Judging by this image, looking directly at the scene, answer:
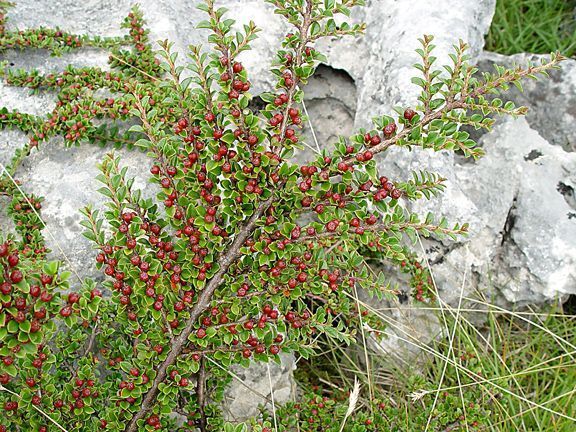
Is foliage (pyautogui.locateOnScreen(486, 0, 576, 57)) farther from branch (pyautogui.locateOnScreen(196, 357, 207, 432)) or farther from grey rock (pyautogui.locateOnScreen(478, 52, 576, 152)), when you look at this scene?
branch (pyautogui.locateOnScreen(196, 357, 207, 432))

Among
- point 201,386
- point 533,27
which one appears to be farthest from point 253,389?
point 533,27

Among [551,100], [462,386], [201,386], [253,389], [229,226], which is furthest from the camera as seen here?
[551,100]

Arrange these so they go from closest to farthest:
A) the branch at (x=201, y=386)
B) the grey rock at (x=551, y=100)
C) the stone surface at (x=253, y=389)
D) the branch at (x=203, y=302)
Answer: the branch at (x=203, y=302), the branch at (x=201, y=386), the stone surface at (x=253, y=389), the grey rock at (x=551, y=100)

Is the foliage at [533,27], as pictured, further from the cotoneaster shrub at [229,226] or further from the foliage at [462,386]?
the cotoneaster shrub at [229,226]

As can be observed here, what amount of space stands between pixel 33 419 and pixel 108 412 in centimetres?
26

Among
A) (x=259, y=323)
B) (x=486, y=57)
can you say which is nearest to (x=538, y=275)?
(x=486, y=57)

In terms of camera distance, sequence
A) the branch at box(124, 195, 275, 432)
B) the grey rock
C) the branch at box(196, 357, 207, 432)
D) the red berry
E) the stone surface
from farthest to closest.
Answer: the grey rock < the stone surface < the branch at box(196, 357, 207, 432) < the branch at box(124, 195, 275, 432) < the red berry

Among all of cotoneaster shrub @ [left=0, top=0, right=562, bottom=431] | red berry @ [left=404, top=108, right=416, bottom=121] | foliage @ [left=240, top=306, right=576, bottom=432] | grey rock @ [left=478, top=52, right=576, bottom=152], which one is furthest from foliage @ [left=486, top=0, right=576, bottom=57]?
red berry @ [left=404, top=108, right=416, bottom=121]

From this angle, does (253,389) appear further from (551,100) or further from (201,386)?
(551,100)

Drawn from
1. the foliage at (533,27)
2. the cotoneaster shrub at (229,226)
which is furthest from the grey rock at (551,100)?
the cotoneaster shrub at (229,226)

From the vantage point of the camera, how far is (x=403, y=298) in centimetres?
367

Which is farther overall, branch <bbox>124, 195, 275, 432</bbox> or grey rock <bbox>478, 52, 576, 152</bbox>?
grey rock <bbox>478, 52, 576, 152</bbox>

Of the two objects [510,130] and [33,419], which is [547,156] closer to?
[510,130]

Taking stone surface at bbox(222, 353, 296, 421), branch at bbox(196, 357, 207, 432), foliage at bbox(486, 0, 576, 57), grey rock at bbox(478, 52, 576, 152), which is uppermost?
foliage at bbox(486, 0, 576, 57)
